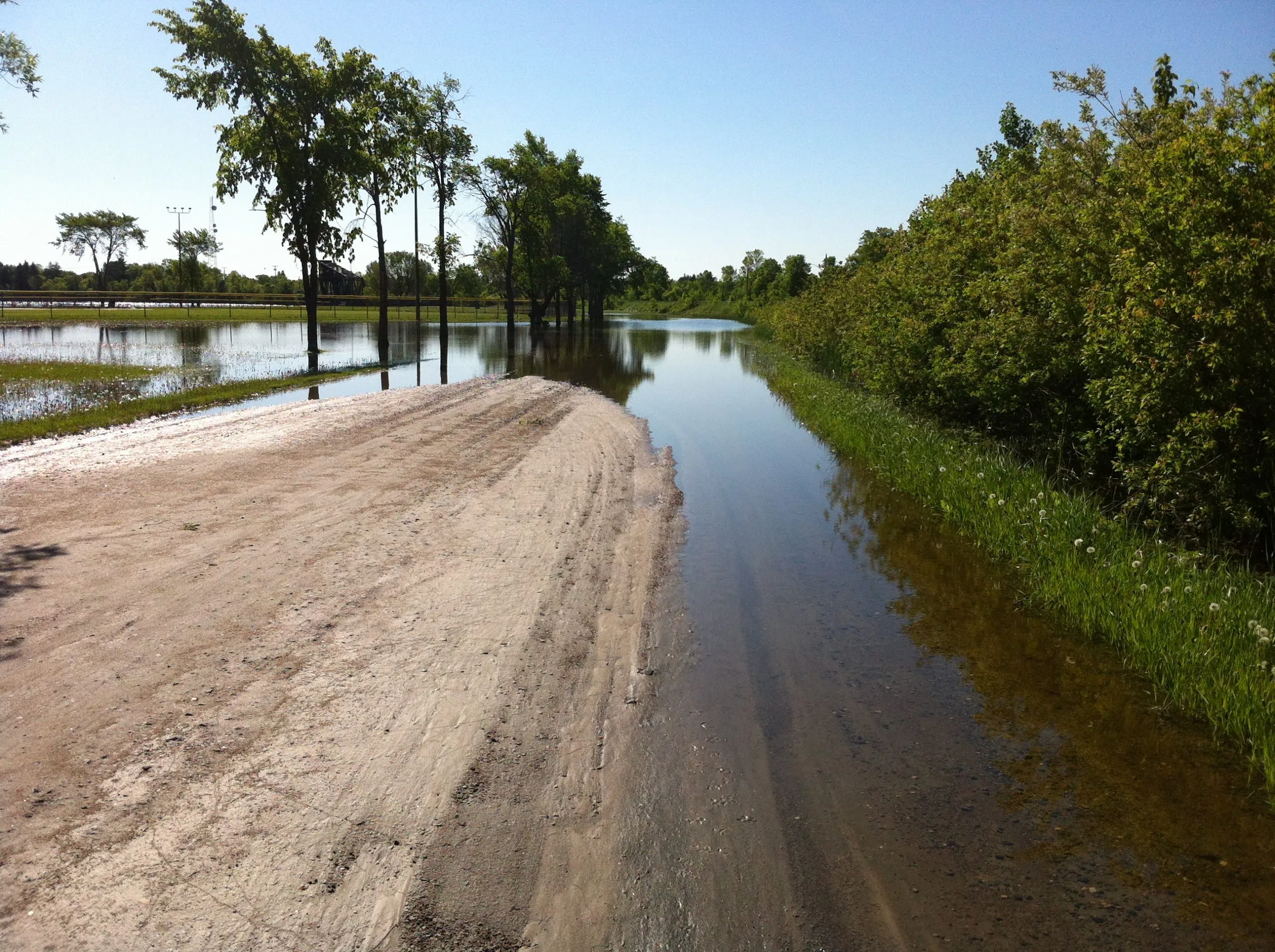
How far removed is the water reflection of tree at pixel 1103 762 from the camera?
4180 mm

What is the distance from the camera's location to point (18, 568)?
7148mm

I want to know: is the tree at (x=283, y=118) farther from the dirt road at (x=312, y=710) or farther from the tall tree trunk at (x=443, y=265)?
the dirt road at (x=312, y=710)

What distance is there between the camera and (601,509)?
36.0 ft

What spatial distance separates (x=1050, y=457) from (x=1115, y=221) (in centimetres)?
402

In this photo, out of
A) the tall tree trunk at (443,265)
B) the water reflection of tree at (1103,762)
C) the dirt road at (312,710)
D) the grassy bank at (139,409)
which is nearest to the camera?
the dirt road at (312,710)

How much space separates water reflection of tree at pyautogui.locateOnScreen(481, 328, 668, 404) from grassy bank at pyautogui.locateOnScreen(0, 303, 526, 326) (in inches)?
1108

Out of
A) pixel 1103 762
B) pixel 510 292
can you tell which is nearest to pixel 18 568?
pixel 1103 762

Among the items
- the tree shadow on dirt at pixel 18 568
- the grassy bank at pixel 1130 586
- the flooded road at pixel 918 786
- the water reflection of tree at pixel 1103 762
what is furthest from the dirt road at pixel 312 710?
the grassy bank at pixel 1130 586

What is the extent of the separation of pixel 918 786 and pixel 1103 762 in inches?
51.7

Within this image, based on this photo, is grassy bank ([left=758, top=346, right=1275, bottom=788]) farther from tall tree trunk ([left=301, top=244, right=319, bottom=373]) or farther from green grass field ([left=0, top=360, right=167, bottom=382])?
tall tree trunk ([left=301, top=244, right=319, bottom=373])

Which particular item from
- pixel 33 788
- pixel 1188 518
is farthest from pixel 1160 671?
pixel 33 788

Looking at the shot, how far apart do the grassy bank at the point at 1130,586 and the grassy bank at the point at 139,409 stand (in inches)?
549

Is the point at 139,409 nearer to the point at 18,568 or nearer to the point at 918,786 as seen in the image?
the point at 18,568

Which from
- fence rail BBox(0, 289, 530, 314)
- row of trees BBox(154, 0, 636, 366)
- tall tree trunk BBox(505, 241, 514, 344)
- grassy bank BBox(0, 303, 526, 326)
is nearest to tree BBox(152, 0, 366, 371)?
row of trees BBox(154, 0, 636, 366)
